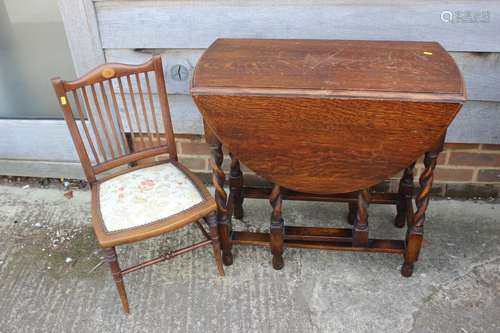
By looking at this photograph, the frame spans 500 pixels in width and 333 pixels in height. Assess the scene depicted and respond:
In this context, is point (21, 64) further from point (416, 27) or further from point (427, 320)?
point (427, 320)

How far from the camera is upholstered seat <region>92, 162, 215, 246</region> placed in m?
1.67

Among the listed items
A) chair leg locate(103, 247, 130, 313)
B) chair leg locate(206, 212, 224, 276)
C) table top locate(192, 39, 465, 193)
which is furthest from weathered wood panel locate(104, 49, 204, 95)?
chair leg locate(103, 247, 130, 313)

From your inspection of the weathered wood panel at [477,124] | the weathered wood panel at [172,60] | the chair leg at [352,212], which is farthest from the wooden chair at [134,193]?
the weathered wood panel at [477,124]

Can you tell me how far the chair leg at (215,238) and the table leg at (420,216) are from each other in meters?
0.77

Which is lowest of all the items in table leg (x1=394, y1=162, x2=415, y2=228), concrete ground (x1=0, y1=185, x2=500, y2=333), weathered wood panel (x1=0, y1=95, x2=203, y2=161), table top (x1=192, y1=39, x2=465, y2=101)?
concrete ground (x1=0, y1=185, x2=500, y2=333)

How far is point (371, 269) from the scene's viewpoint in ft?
6.59

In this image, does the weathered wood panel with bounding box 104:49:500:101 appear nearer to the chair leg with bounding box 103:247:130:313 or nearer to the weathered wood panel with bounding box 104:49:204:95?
the weathered wood panel with bounding box 104:49:204:95

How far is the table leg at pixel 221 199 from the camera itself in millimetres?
1771

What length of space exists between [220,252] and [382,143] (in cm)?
83

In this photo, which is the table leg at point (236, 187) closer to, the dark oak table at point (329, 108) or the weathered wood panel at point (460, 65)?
the dark oak table at point (329, 108)

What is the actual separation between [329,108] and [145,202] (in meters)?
0.78

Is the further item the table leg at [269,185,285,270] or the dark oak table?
the table leg at [269,185,285,270]

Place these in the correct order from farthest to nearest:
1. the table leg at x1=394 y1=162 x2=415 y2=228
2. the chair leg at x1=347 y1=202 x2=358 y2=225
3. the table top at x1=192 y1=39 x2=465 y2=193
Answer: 1. the chair leg at x1=347 y1=202 x2=358 y2=225
2. the table leg at x1=394 y1=162 x2=415 y2=228
3. the table top at x1=192 y1=39 x2=465 y2=193

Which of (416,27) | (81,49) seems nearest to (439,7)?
(416,27)
